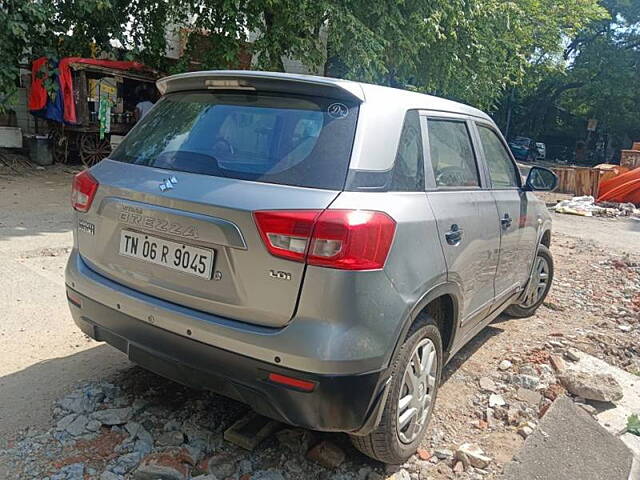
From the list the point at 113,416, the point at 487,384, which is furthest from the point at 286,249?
the point at 487,384

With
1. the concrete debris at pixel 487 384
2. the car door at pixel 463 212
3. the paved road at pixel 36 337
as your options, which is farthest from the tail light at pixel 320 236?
the concrete debris at pixel 487 384

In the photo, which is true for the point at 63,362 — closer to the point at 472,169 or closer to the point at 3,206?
the point at 472,169

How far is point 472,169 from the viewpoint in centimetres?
328

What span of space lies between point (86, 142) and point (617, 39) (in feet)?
102

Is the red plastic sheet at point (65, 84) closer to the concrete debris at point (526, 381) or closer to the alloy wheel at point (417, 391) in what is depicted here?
the concrete debris at point (526, 381)

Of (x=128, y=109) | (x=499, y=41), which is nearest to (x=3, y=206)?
(x=128, y=109)

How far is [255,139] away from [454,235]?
114cm

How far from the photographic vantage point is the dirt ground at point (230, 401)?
254cm

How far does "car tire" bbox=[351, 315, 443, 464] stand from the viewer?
2.34 m

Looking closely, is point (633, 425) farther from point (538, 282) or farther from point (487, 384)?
point (538, 282)

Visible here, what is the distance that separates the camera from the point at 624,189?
49.8 feet

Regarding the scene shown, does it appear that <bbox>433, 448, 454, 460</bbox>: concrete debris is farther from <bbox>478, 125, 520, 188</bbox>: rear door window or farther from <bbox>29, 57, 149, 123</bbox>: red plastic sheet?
<bbox>29, 57, 149, 123</bbox>: red plastic sheet

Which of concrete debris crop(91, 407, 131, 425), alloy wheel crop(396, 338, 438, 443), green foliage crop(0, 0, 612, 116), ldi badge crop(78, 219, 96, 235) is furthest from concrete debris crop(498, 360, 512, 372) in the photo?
green foliage crop(0, 0, 612, 116)

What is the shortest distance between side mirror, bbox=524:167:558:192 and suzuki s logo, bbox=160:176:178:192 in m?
2.91
